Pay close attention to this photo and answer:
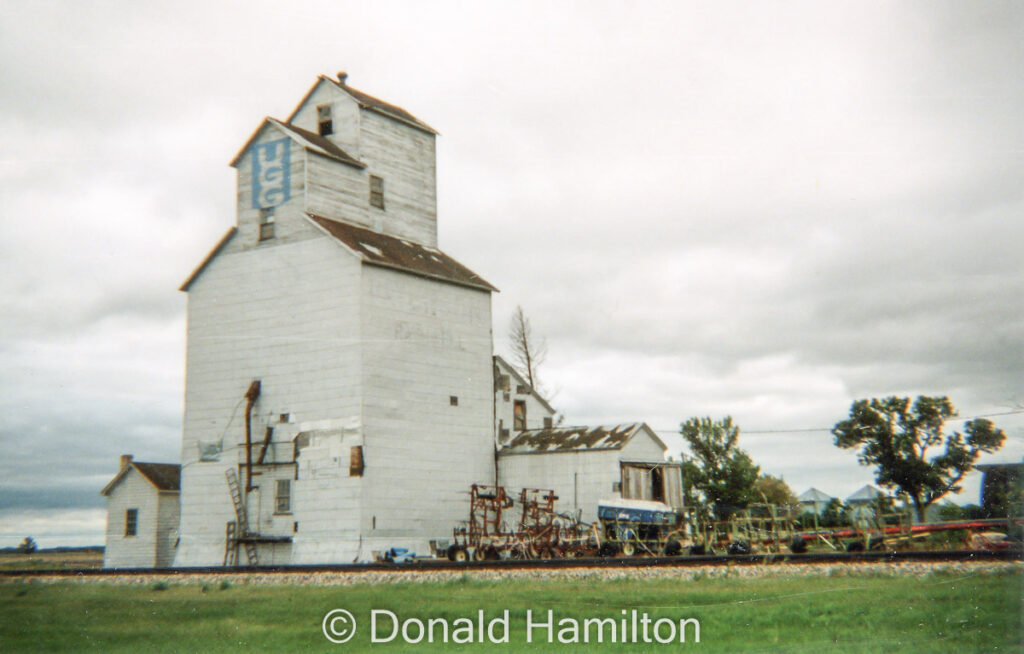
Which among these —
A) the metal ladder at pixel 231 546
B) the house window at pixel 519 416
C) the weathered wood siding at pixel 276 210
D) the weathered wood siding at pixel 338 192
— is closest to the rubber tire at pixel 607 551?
the house window at pixel 519 416

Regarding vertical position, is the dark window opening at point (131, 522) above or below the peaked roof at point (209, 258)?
below

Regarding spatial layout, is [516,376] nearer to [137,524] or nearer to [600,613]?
[137,524]

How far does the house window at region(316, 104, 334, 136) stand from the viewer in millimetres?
36438

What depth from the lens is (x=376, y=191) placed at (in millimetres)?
35938

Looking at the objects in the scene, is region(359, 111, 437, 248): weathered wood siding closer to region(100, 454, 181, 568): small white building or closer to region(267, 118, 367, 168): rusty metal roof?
region(267, 118, 367, 168): rusty metal roof

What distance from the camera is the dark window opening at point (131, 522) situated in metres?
40.5

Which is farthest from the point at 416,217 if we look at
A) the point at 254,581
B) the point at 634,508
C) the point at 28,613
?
the point at 28,613

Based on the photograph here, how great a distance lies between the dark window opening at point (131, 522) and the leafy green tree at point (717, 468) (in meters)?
25.1

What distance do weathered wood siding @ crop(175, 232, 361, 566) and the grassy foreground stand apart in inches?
452

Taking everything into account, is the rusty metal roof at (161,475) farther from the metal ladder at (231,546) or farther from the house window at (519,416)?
the house window at (519,416)

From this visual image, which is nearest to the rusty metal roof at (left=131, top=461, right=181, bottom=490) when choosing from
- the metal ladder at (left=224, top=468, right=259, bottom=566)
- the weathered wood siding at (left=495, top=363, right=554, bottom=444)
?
the metal ladder at (left=224, top=468, right=259, bottom=566)

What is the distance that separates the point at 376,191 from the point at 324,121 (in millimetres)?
3632

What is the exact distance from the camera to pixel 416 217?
37.4 m

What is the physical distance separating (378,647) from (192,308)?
25.0 meters
